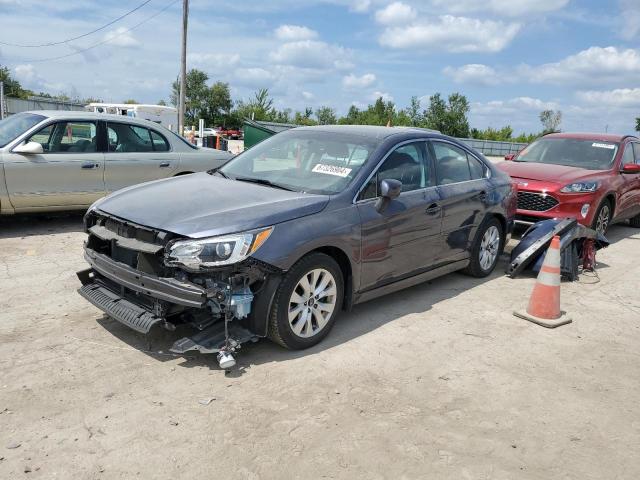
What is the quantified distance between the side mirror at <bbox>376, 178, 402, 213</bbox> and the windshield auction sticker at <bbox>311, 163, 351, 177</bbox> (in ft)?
1.06

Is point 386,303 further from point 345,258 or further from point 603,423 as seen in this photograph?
point 603,423

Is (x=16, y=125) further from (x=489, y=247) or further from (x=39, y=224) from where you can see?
(x=489, y=247)

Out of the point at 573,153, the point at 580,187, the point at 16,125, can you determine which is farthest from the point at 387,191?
the point at 573,153

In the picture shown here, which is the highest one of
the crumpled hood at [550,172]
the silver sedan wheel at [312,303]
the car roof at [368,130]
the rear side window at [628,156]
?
the car roof at [368,130]

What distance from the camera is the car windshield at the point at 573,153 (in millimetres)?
9352

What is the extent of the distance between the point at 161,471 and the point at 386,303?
10.2ft

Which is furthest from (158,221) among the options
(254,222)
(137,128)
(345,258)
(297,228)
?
(137,128)

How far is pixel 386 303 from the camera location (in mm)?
5582

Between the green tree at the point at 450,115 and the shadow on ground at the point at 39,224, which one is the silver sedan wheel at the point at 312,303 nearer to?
the shadow on ground at the point at 39,224

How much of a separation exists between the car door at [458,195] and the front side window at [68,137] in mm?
4903

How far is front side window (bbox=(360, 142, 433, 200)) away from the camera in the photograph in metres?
4.86

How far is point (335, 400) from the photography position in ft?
12.0

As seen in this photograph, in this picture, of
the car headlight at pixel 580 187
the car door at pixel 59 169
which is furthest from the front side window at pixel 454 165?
the car door at pixel 59 169

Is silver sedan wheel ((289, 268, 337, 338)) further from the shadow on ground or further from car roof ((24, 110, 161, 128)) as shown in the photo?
car roof ((24, 110, 161, 128))
